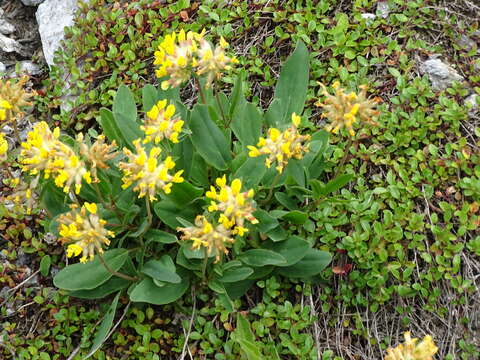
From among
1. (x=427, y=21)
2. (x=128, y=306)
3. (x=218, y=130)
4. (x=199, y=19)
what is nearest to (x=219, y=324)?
(x=128, y=306)

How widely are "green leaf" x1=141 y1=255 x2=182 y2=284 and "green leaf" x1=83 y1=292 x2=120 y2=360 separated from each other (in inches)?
11.1

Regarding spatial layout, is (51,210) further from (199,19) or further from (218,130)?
(199,19)

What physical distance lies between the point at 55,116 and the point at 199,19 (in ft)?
4.20

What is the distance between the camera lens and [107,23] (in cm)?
412

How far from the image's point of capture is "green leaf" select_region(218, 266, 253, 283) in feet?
9.25

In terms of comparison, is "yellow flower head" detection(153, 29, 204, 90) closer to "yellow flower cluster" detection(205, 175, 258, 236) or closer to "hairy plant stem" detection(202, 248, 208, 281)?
"yellow flower cluster" detection(205, 175, 258, 236)

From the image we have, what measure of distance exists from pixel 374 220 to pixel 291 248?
578mm

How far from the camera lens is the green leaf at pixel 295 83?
3396 mm

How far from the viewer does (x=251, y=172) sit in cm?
289

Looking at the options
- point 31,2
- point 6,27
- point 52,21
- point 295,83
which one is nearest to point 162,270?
point 295,83

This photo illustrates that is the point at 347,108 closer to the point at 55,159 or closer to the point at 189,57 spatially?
the point at 189,57

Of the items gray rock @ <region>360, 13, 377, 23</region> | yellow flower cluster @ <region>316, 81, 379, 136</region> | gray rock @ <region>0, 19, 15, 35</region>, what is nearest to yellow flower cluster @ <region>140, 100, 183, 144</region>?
yellow flower cluster @ <region>316, 81, 379, 136</region>

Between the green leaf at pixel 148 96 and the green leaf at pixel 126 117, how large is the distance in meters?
0.09

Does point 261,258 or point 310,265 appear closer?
point 261,258
